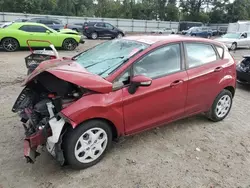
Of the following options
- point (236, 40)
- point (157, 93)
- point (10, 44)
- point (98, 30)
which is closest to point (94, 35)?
point (98, 30)

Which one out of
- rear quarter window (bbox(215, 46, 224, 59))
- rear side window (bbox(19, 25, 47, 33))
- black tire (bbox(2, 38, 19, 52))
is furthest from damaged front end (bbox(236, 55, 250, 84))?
black tire (bbox(2, 38, 19, 52))

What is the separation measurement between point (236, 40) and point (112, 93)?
1863 centimetres

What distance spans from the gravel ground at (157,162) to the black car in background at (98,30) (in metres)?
18.8

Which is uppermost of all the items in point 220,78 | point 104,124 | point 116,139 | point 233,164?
point 220,78

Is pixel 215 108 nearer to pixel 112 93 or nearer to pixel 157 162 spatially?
pixel 157 162

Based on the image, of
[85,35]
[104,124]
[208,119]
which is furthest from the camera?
[85,35]

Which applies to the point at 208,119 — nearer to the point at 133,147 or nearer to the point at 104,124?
the point at 133,147

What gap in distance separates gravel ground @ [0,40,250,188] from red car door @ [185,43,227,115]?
512 millimetres

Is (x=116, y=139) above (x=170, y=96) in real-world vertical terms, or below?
below

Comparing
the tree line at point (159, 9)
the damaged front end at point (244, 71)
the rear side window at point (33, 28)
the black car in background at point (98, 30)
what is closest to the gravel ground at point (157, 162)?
the damaged front end at point (244, 71)

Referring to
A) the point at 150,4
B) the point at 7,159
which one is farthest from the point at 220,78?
the point at 150,4

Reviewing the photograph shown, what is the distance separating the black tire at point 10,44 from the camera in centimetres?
1191

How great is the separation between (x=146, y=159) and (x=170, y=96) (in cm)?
98

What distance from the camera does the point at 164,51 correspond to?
3.79m
